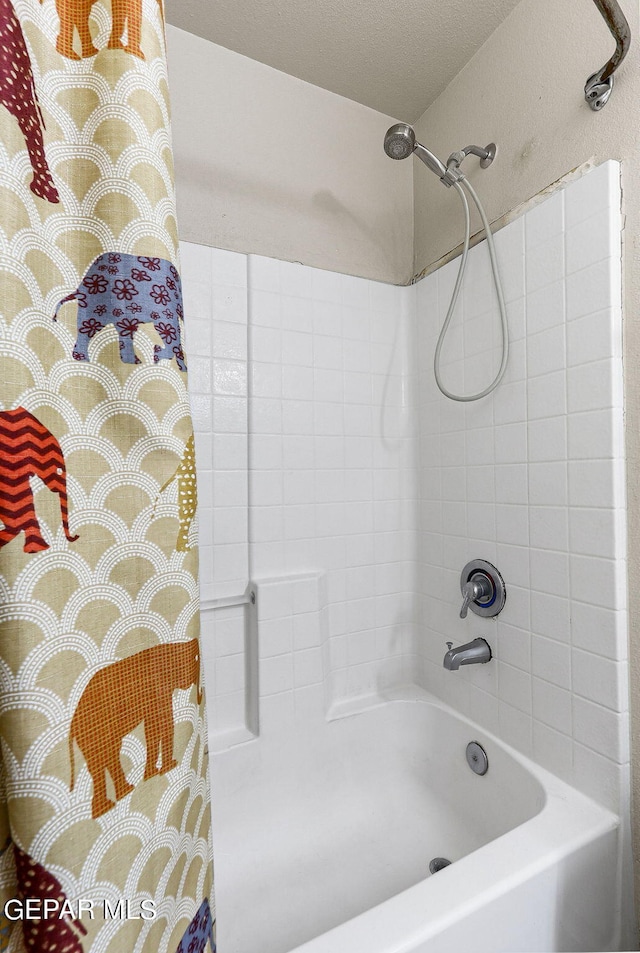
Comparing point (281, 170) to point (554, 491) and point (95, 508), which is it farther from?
point (95, 508)

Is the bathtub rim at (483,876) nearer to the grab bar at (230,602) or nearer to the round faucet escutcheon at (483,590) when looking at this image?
the round faucet escutcheon at (483,590)

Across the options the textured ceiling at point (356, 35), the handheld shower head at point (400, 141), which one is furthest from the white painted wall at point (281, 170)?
the handheld shower head at point (400, 141)

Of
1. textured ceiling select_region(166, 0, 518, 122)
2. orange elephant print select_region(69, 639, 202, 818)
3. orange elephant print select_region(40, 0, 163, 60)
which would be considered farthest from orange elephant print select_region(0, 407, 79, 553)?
textured ceiling select_region(166, 0, 518, 122)

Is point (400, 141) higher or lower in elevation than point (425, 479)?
higher

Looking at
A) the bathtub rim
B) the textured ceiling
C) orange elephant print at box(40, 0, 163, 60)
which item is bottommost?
the bathtub rim

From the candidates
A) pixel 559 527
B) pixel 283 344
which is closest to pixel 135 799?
pixel 559 527

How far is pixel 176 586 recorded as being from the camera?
0.53m

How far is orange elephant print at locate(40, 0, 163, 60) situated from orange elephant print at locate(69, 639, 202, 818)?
690 mm

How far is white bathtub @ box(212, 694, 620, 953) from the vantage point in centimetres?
75

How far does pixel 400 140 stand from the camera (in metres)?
1.03

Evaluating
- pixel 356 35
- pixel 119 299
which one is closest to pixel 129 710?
pixel 119 299

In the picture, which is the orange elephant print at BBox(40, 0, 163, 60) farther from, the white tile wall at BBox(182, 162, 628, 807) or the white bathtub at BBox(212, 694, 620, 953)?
the white bathtub at BBox(212, 694, 620, 953)

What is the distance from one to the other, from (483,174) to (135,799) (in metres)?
1.57

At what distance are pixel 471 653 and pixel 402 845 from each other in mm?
555
